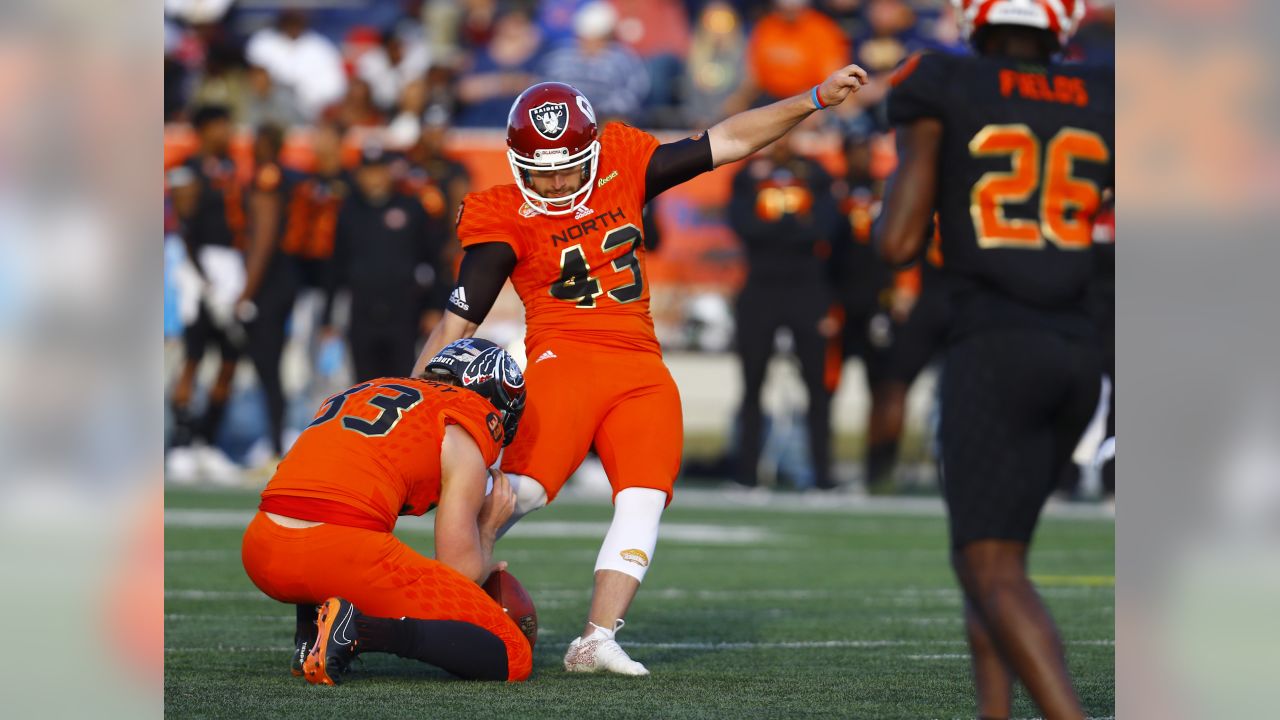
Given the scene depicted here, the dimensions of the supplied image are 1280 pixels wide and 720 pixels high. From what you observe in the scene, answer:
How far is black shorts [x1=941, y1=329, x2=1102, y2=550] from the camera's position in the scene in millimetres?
3590

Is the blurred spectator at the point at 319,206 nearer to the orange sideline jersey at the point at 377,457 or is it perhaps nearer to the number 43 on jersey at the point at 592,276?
the number 43 on jersey at the point at 592,276

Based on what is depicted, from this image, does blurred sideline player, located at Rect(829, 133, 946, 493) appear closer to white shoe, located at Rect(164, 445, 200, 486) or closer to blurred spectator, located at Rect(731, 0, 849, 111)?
blurred spectator, located at Rect(731, 0, 849, 111)

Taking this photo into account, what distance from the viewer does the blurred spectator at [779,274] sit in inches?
493

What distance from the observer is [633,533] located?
17.8 feet

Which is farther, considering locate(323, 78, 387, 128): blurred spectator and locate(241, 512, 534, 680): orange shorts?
locate(323, 78, 387, 128): blurred spectator

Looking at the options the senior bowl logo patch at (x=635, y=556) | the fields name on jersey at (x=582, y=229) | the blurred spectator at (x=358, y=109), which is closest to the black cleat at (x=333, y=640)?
the senior bowl logo patch at (x=635, y=556)

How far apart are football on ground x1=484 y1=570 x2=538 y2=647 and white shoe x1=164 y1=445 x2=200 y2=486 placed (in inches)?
319

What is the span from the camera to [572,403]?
5492 mm

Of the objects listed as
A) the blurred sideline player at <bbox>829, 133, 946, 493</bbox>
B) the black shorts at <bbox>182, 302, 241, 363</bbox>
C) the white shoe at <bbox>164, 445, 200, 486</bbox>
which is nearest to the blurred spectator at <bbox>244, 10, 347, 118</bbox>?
the black shorts at <bbox>182, 302, 241, 363</bbox>

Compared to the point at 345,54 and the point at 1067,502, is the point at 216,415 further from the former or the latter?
the point at 1067,502

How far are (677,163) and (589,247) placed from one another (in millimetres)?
375

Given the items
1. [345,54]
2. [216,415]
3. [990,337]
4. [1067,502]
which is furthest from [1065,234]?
[345,54]

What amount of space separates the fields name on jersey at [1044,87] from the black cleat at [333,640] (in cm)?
228
